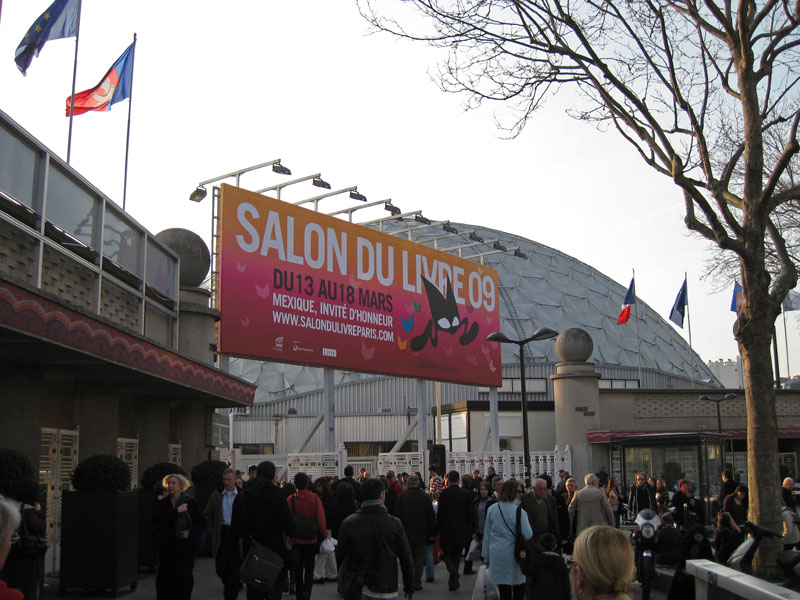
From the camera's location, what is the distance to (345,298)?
25531 millimetres

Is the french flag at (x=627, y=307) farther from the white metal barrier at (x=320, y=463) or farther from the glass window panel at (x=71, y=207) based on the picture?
the glass window panel at (x=71, y=207)

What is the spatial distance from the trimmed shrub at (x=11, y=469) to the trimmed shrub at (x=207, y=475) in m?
6.74

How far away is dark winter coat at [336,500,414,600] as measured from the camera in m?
7.12

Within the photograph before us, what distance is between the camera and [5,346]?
32.8 feet

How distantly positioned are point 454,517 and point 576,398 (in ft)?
59.3

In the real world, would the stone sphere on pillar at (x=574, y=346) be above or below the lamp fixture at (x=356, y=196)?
below

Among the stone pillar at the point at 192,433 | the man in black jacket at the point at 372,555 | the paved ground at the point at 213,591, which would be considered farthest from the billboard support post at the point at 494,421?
the man in black jacket at the point at 372,555

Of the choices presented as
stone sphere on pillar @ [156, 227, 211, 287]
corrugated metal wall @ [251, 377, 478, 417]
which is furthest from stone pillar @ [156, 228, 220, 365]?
corrugated metal wall @ [251, 377, 478, 417]

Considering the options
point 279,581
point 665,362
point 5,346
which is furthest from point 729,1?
point 665,362

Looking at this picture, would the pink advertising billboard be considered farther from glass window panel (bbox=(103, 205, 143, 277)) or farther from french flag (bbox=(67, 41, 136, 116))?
glass window panel (bbox=(103, 205, 143, 277))

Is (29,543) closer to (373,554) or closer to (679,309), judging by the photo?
(373,554)

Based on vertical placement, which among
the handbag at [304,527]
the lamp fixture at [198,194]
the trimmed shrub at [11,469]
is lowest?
the handbag at [304,527]

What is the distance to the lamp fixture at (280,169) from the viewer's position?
81.6 feet

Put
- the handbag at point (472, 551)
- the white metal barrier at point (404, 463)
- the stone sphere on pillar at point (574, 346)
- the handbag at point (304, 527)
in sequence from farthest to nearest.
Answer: the stone sphere on pillar at point (574, 346)
the white metal barrier at point (404, 463)
the handbag at point (472, 551)
the handbag at point (304, 527)
